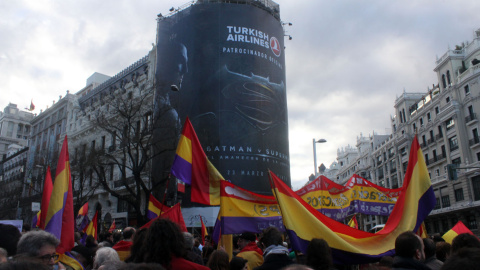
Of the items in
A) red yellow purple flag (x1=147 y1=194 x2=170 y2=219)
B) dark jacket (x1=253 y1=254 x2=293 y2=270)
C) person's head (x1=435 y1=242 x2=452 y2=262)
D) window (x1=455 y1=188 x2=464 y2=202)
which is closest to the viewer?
dark jacket (x1=253 y1=254 x2=293 y2=270)

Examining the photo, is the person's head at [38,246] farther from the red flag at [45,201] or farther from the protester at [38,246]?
the red flag at [45,201]

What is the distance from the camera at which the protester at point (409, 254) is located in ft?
13.2

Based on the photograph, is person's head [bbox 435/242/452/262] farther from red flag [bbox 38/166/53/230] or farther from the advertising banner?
red flag [bbox 38/166/53/230]

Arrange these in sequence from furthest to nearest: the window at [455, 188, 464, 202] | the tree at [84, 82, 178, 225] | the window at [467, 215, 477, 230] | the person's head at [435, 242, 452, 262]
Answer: the window at [455, 188, 464, 202]
the window at [467, 215, 477, 230]
the tree at [84, 82, 178, 225]
the person's head at [435, 242, 452, 262]

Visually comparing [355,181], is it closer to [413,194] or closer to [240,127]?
[413,194]

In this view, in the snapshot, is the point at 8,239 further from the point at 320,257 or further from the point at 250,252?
the point at 320,257

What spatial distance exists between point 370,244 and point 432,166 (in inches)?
2005

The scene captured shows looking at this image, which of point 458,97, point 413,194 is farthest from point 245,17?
point 458,97

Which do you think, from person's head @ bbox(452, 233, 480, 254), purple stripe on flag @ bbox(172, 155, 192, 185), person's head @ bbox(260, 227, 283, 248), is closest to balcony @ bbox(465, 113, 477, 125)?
purple stripe on flag @ bbox(172, 155, 192, 185)

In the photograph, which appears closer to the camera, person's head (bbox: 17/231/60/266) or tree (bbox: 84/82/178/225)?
person's head (bbox: 17/231/60/266)

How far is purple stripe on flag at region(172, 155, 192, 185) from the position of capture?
25.4ft

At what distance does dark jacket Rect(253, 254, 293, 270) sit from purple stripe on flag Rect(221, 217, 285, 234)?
2488 millimetres

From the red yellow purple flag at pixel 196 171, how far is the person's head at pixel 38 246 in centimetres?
421

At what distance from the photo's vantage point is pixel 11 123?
92.4 m
